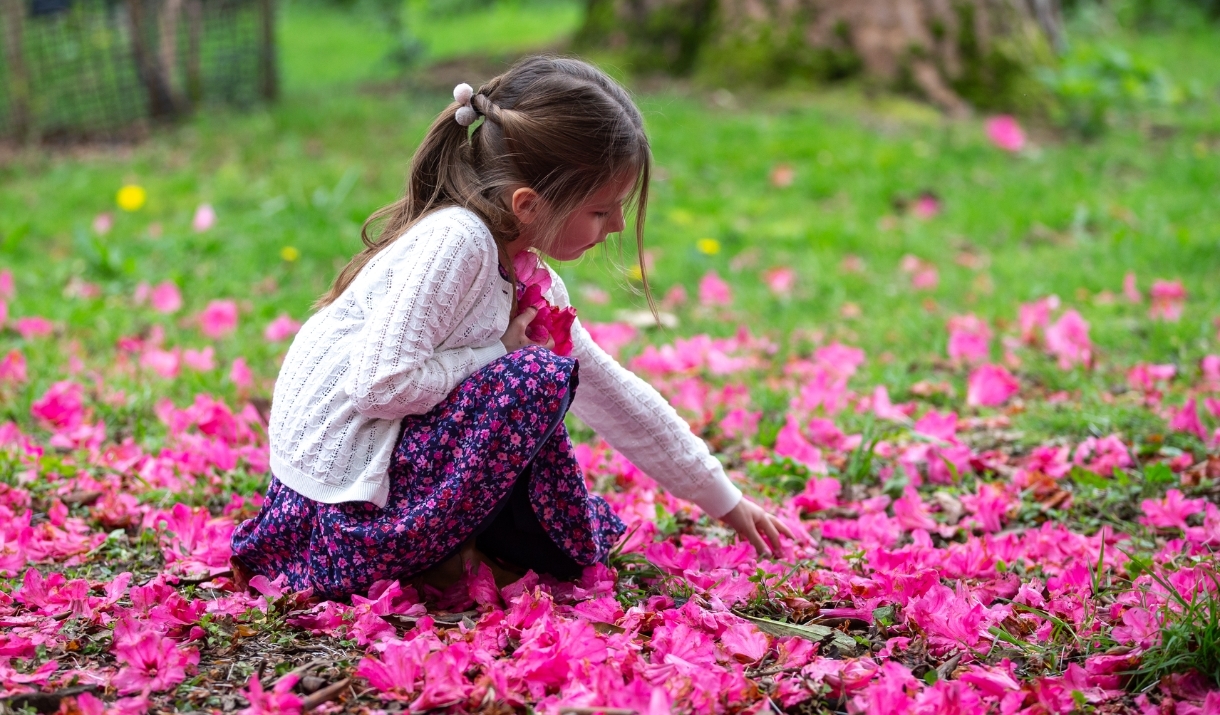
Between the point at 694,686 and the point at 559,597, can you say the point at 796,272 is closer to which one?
the point at 559,597

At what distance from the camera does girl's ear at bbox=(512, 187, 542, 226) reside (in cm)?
209

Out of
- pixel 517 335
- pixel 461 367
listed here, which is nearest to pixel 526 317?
pixel 517 335

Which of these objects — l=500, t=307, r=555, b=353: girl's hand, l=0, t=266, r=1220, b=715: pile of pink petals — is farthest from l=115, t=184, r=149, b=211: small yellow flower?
l=500, t=307, r=555, b=353: girl's hand

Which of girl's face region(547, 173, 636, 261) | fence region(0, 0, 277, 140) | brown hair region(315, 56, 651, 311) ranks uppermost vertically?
brown hair region(315, 56, 651, 311)

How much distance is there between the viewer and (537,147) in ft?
6.84

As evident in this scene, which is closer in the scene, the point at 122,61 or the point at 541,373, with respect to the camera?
the point at 541,373

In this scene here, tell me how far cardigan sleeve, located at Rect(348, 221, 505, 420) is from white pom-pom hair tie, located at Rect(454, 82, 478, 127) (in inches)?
8.5

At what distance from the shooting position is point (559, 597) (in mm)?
2229

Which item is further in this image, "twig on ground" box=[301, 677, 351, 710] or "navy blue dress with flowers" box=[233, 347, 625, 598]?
"navy blue dress with flowers" box=[233, 347, 625, 598]

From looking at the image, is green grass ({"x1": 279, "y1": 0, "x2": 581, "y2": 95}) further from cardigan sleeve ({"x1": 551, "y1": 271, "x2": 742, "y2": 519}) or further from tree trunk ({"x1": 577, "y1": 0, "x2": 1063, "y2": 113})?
cardigan sleeve ({"x1": 551, "y1": 271, "x2": 742, "y2": 519})

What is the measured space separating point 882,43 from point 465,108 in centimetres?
586

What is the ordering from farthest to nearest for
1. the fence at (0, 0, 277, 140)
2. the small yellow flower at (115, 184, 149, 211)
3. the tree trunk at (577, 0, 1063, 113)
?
the tree trunk at (577, 0, 1063, 113), the fence at (0, 0, 277, 140), the small yellow flower at (115, 184, 149, 211)

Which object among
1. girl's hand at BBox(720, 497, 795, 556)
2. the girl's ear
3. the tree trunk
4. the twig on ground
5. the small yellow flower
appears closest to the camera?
the twig on ground

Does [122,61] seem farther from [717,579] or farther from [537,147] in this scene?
[717,579]
